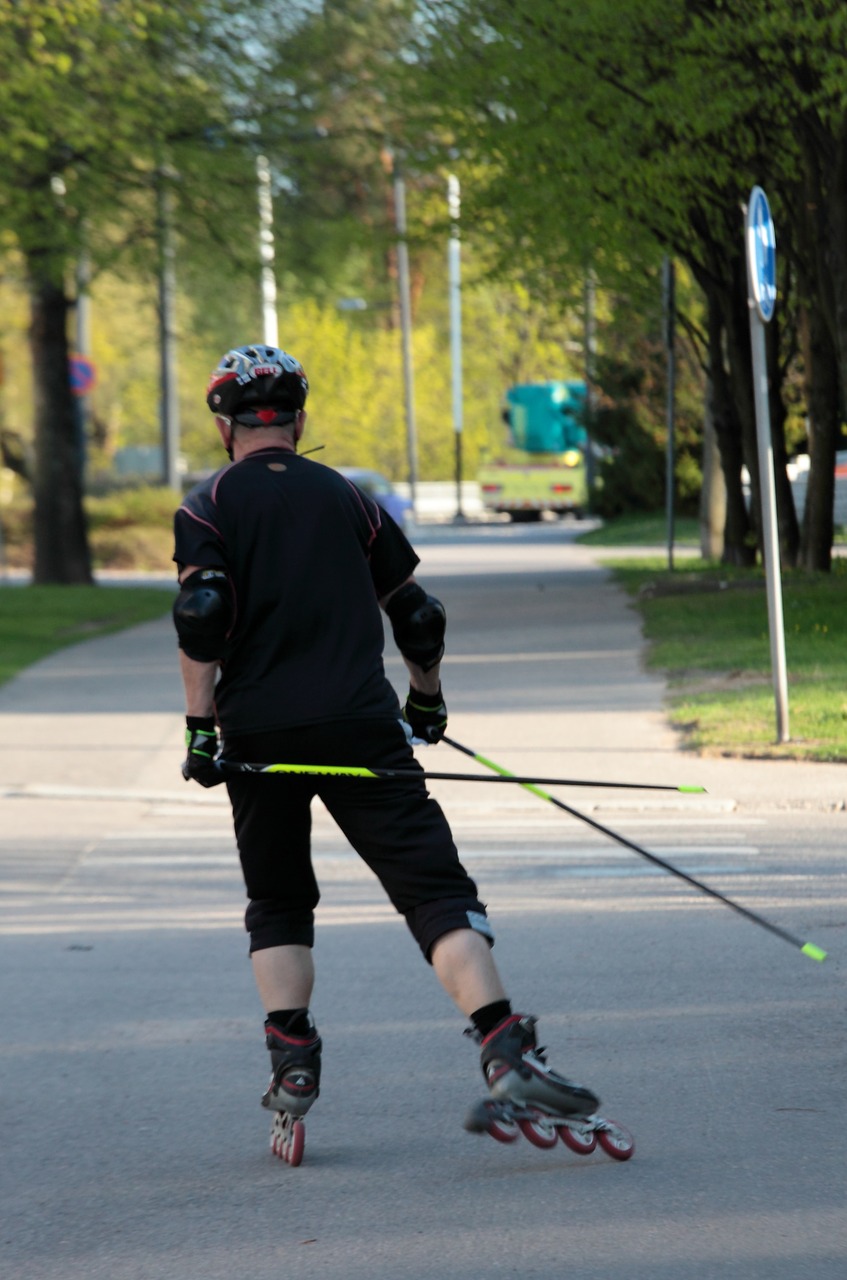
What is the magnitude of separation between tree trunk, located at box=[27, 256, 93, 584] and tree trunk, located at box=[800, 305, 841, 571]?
903 centimetres

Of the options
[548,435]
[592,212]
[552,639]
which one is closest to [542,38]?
[592,212]

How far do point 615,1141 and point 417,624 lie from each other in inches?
48.8

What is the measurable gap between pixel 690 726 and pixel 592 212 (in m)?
9.10

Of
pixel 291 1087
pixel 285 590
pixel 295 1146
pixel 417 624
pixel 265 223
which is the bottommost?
pixel 295 1146

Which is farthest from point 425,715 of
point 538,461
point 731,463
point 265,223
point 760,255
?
point 538,461

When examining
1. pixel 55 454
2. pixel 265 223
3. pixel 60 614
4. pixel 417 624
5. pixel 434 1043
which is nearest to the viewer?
pixel 417 624

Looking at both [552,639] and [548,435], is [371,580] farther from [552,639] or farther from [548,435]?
[548,435]

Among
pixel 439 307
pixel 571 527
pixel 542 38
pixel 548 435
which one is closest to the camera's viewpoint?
pixel 542 38

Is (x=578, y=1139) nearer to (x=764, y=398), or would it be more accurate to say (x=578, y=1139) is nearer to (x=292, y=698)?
(x=292, y=698)

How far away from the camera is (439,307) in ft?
238

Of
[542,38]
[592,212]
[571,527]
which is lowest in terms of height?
[571,527]

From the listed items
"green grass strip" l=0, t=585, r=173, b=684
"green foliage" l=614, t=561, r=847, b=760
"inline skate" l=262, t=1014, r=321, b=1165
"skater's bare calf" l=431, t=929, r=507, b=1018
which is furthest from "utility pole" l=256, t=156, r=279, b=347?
"skater's bare calf" l=431, t=929, r=507, b=1018

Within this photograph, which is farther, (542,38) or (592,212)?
(592,212)

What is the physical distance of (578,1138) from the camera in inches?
173
